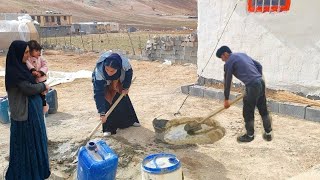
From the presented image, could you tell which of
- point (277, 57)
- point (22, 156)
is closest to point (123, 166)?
point (22, 156)

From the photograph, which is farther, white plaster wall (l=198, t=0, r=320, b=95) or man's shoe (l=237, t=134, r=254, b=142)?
white plaster wall (l=198, t=0, r=320, b=95)

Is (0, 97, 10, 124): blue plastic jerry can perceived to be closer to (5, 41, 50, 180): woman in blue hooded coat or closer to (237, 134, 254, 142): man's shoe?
(5, 41, 50, 180): woman in blue hooded coat

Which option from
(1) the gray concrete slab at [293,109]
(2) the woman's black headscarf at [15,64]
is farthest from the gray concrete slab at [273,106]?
(2) the woman's black headscarf at [15,64]

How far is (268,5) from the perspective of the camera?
6852 millimetres

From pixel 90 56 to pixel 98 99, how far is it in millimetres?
10907

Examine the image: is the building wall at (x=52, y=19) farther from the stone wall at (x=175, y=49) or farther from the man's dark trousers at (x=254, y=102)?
the man's dark trousers at (x=254, y=102)

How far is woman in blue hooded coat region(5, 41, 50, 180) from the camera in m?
3.47

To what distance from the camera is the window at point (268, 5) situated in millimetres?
6613

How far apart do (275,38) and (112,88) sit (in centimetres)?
340

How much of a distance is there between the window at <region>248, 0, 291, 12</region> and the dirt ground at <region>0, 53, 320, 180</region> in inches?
78.6

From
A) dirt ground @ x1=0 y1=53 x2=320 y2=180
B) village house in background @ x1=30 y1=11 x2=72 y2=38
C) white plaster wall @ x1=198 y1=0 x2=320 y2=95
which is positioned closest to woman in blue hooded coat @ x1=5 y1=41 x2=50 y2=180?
dirt ground @ x1=0 y1=53 x2=320 y2=180

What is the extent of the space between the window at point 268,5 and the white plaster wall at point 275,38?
0.09m

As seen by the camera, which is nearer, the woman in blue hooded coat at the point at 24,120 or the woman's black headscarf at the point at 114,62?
the woman in blue hooded coat at the point at 24,120

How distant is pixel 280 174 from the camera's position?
4.27 metres
